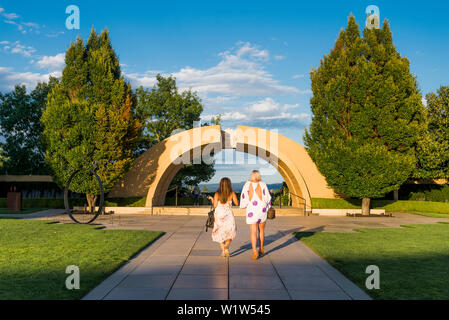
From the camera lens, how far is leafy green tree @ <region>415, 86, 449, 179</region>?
74.3ft

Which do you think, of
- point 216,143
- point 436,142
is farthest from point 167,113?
point 436,142

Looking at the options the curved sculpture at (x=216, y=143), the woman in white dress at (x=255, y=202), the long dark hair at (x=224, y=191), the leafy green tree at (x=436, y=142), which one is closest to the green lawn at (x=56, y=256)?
the long dark hair at (x=224, y=191)

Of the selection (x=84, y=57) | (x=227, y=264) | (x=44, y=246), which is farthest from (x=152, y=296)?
(x=84, y=57)

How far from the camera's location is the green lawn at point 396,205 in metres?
24.0

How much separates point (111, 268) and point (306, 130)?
18.2m

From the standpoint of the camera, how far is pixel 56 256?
358 inches

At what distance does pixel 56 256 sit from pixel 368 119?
17.7 meters

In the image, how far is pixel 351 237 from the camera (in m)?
13.3

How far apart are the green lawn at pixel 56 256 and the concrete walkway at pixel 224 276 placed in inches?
16.8

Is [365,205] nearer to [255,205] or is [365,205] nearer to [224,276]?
[255,205]

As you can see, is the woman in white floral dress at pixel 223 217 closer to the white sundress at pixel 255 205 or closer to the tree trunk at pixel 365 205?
the white sundress at pixel 255 205

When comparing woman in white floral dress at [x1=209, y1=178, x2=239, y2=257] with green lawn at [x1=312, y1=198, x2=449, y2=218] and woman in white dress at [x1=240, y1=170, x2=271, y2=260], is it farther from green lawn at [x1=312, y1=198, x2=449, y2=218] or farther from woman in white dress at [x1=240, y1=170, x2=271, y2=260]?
green lawn at [x1=312, y1=198, x2=449, y2=218]

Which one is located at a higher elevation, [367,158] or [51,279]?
[367,158]

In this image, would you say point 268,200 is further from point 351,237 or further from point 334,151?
point 334,151
